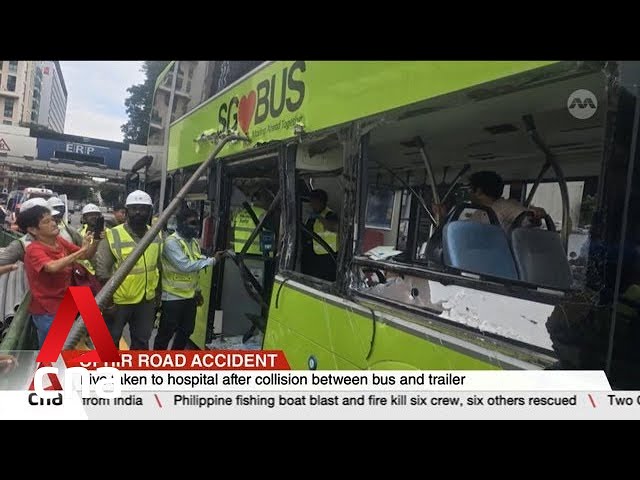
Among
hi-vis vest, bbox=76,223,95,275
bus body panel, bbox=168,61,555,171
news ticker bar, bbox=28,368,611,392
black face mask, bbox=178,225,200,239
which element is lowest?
news ticker bar, bbox=28,368,611,392

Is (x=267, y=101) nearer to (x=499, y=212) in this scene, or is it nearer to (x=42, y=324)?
(x=499, y=212)

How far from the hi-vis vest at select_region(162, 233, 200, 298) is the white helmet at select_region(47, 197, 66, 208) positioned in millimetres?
908

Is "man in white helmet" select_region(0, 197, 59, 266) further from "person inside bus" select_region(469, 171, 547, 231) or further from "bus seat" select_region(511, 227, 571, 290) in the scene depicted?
"bus seat" select_region(511, 227, 571, 290)

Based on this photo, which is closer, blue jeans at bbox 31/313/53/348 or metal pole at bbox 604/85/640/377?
metal pole at bbox 604/85/640/377

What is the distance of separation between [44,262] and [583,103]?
268 centimetres

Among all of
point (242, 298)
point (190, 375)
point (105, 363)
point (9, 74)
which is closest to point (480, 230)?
point (190, 375)

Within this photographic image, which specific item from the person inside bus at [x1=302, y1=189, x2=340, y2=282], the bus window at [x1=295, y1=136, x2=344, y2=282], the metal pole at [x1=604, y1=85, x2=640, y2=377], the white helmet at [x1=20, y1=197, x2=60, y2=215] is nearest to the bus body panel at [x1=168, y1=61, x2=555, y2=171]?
the bus window at [x1=295, y1=136, x2=344, y2=282]

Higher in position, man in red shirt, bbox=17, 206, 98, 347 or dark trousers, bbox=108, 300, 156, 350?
man in red shirt, bbox=17, 206, 98, 347

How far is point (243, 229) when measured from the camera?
4.12m

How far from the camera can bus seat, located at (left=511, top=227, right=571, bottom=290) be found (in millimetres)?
2146

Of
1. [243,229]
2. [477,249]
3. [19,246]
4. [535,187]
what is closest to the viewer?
[477,249]

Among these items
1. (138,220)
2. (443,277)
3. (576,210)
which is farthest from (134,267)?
(576,210)

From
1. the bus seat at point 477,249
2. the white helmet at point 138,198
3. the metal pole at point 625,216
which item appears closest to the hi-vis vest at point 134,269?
the white helmet at point 138,198

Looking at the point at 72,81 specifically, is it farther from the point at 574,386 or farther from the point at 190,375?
the point at 574,386
